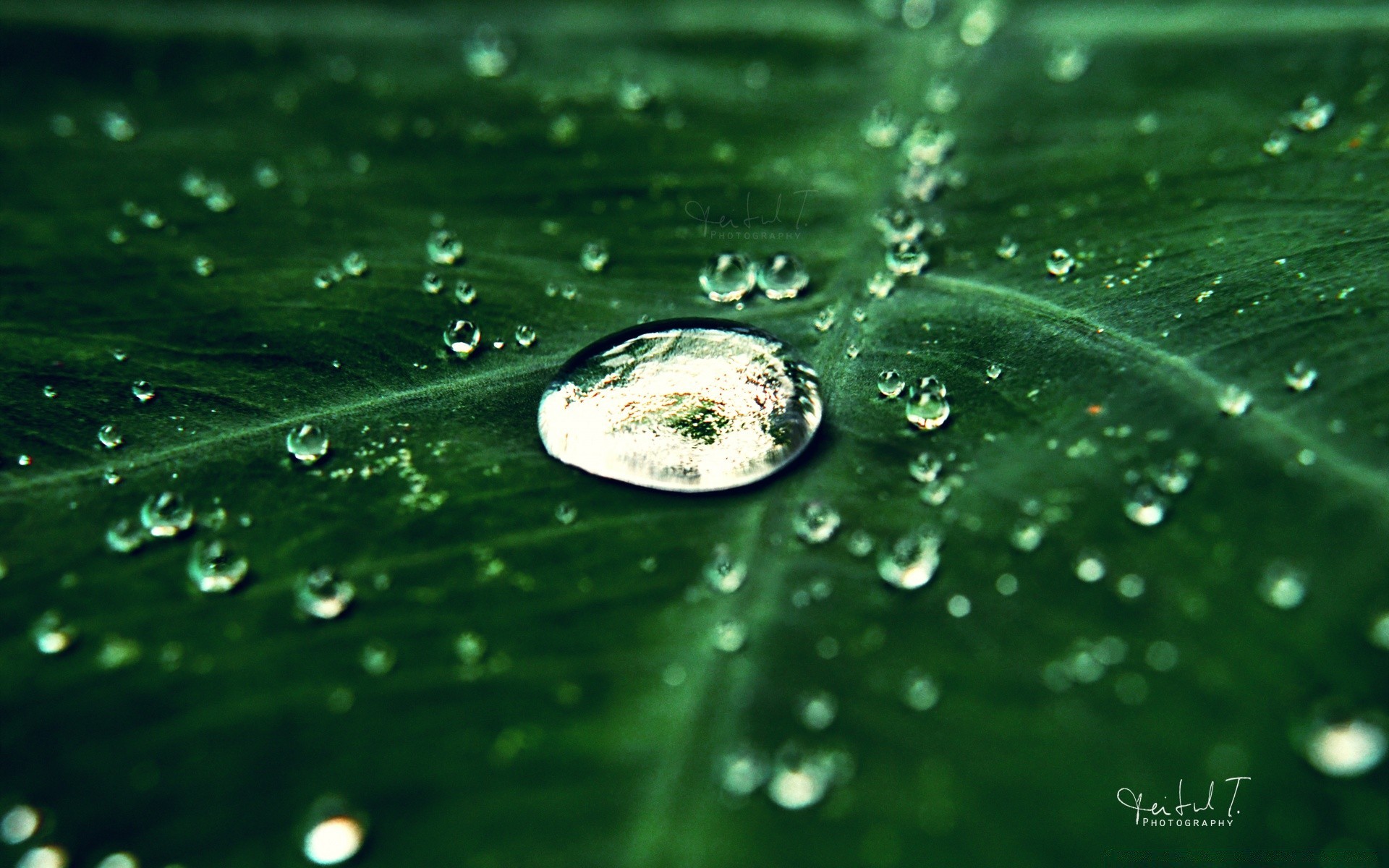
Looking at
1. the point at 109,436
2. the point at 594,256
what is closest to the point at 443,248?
the point at 594,256

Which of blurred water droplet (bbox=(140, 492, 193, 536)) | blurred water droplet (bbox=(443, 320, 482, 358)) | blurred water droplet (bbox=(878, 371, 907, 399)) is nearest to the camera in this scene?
blurred water droplet (bbox=(140, 492, 193, 536))

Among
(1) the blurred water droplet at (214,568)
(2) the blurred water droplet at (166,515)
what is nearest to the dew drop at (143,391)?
(2) the blurred water droplet at (166,515)

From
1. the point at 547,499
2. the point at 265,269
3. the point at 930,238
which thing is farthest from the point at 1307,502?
the point at 265,269

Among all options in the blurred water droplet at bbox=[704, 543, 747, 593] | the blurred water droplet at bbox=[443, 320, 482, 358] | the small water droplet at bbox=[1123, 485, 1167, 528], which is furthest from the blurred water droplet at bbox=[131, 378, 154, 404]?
the small water droplet at bbox=[1123, 485, 1167, 528]

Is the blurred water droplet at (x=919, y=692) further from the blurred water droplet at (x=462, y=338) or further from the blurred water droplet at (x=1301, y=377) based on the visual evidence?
the blurred water droplet at (x=462, y=338)

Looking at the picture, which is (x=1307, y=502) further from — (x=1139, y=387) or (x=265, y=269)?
(x=265, y=269)

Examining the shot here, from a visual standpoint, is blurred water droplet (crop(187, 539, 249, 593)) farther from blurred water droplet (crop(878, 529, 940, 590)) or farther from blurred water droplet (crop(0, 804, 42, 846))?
blurred water droplet (crop(878, 529, 940, 590))
